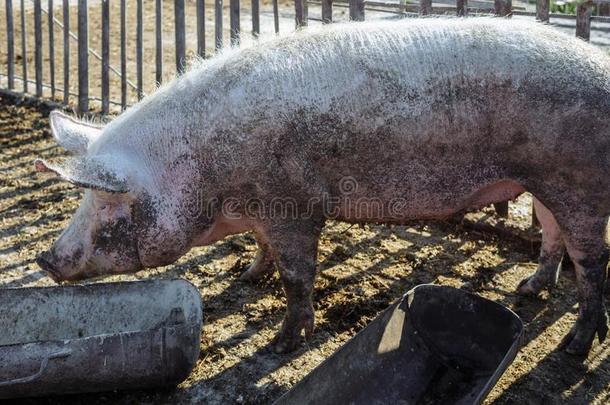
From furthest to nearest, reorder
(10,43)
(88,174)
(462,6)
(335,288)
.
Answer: (10,43) < (462,6) < (335,288) < (88,174)

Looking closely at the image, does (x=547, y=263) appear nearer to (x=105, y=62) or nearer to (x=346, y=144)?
(x=346, y=144)

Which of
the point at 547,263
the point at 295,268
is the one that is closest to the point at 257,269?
the point at 295,268

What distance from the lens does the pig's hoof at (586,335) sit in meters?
4.78

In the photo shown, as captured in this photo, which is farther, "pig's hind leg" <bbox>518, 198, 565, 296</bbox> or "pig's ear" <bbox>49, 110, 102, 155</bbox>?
"pig's hind leg" <bbox>518, 198, 565, 296</bbox>

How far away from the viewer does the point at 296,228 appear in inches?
182

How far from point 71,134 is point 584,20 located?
379 cm

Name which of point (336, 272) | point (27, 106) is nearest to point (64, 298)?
point (336, 272)

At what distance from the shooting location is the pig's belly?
4.68m

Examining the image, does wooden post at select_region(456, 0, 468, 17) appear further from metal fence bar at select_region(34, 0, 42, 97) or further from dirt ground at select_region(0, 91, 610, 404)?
metal fence bar at select_region(34, 0, 42, 97)

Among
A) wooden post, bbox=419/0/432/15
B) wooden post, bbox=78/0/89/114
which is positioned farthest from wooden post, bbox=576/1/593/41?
wooden post, bbox=78/0/89/114

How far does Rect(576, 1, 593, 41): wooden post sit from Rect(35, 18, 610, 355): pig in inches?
59.2

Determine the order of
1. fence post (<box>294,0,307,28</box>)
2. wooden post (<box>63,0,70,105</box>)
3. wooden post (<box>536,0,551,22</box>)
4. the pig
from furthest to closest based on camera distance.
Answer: wooden post (<box>63,0,70,105</box>) < fence post (<box>294,0,307,28</box>) < wooden post (<box>536,0,551,22</box>) < the pig

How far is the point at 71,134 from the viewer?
482 cm

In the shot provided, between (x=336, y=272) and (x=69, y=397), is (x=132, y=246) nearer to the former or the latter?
(x=69, y=397)
